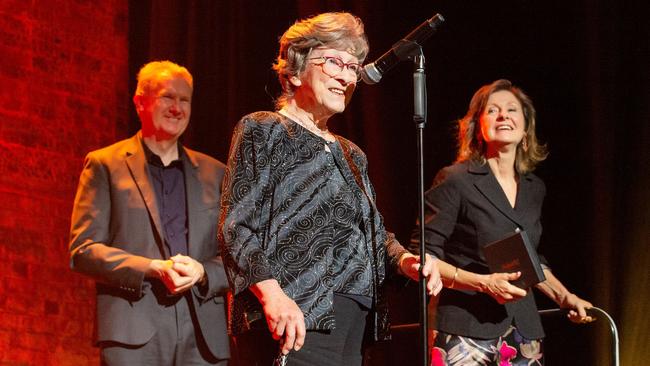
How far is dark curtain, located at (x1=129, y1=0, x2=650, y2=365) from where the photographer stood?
4.31 meters

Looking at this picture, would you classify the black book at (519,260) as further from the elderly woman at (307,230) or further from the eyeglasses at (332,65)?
the eyeglasses at (332,65)

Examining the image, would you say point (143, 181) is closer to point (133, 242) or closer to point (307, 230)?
point (133, 242)

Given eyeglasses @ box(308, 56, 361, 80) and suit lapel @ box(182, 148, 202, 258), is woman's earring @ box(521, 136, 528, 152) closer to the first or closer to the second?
suit lapel @ box(182, 148, 202, 258)

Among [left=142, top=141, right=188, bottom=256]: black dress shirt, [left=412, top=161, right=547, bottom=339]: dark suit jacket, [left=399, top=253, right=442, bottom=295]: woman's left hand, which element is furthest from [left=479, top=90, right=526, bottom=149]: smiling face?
[left=399, top=253, right=442, bottom=295]: woman's left hand

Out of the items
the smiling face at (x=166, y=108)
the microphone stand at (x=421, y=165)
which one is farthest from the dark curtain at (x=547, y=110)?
the microphone stand at (x=421, y=165)

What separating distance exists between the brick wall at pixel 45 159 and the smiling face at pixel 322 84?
308 cm

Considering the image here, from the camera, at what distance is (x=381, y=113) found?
192 inches

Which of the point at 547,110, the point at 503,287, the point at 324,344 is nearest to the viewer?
the point at 324,344

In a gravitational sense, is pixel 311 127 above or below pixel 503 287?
above

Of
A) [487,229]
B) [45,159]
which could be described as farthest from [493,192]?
[45,159]

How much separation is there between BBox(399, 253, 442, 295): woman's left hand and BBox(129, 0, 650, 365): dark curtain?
6.10 ft

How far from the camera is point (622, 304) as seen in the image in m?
4.31

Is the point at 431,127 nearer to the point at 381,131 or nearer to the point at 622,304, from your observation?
the point at 381,131

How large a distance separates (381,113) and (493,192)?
1.62 m
